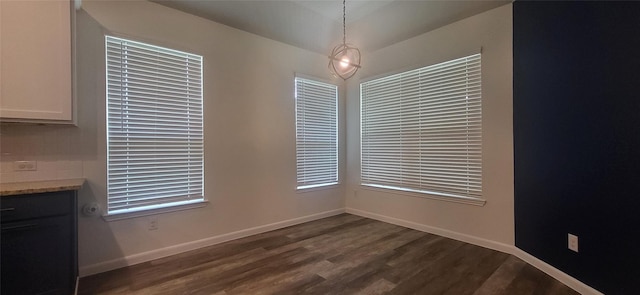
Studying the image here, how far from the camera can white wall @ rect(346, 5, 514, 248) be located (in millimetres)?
2979

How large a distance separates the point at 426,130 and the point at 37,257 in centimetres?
399

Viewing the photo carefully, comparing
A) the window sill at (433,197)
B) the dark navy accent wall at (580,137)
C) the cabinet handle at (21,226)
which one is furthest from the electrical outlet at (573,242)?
the cabinet handle at (21,226)

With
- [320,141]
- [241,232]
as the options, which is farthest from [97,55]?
[320,141]

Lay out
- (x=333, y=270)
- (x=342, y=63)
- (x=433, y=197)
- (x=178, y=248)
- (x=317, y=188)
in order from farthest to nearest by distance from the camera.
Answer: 1. (x=317, y=188)
2. (x=433, y=197)
3. (x=178, y=248)
4. (x=342, y=63)
5. (x=333, y=270)

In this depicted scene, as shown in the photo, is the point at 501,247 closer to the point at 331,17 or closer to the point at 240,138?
A: the point at 240,138

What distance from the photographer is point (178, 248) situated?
9.82ft

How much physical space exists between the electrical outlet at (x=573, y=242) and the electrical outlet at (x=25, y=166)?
4.55 metres

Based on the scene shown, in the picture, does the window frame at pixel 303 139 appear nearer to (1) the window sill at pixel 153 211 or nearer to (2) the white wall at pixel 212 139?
(2) the white wall at pixel 212 139

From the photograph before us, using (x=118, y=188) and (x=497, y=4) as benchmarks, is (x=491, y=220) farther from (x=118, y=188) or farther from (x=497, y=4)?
(x=118, y=188)

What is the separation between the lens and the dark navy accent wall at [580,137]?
1.87 metres

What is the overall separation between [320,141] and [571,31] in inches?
124

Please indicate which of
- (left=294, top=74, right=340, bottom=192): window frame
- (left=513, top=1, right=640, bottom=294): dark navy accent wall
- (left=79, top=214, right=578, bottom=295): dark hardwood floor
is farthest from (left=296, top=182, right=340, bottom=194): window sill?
(left=513, top=1, right=640, bottom=294): dark navy accent wall

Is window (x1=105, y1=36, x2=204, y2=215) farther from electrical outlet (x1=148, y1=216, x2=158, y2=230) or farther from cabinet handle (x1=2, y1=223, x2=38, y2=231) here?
cabinet handle (x1=2, y1=223, x2=38, y2=231)

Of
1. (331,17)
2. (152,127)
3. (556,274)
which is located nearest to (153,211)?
(152,127)
